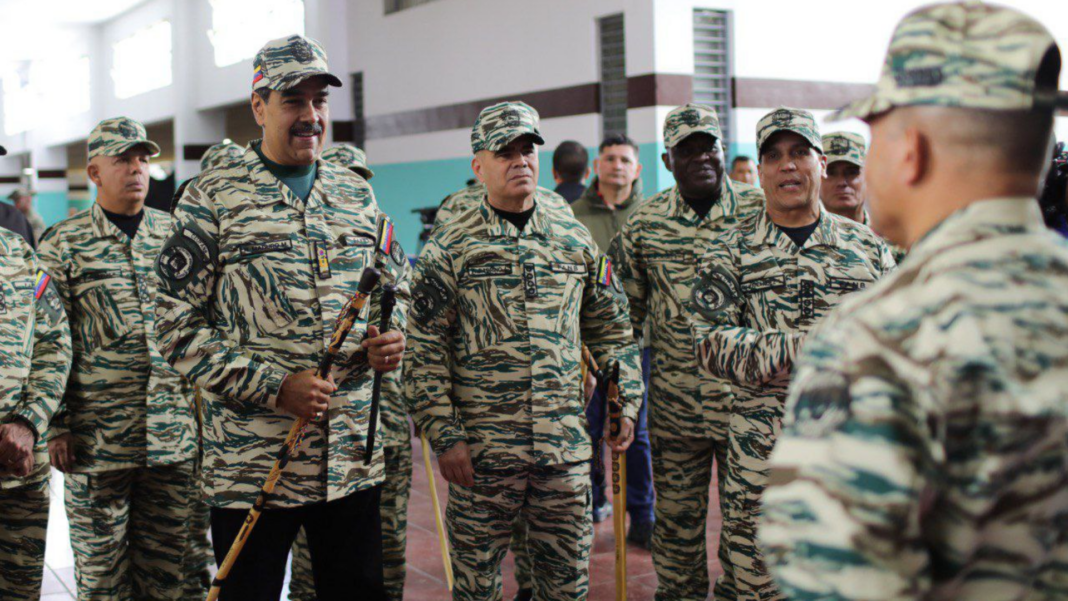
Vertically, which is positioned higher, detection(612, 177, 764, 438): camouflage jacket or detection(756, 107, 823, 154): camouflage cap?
detection(756, 107, 823, 154): camouflage cap

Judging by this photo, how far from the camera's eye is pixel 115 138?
365 centimetres

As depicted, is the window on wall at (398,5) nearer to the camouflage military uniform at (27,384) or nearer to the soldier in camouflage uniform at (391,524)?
the soldier in camouflage uniform at (391,524)

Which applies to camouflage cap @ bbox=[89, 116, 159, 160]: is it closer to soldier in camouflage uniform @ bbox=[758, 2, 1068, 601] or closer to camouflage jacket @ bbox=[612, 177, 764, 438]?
camouflage jacket @ bbox=[612, 177, 764, 438]

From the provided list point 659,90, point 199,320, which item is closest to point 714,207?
point 199,320

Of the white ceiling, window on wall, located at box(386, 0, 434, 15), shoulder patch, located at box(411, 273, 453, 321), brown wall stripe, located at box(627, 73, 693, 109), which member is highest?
the white ceiling

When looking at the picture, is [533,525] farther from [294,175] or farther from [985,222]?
[985,222]

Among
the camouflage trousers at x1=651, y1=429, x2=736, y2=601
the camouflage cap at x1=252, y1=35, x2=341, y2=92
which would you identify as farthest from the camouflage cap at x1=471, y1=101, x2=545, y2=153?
the camouflage trousers at x1=651, y1=429, x2=736, y2=601

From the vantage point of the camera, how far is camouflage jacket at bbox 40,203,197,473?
11.4 feet

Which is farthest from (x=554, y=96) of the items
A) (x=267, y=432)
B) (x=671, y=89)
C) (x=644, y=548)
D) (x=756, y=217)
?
(x=267, y=432)

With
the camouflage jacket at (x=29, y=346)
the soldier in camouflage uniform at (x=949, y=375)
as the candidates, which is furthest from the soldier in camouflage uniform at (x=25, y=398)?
the soldier in camouflage uniform at (x=949, y=375)

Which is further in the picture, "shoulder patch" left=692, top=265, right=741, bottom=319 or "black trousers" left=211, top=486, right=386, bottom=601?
"shoulder patch" left=692, top=265, right=741, bottom=319

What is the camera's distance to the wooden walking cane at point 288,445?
2.49 m

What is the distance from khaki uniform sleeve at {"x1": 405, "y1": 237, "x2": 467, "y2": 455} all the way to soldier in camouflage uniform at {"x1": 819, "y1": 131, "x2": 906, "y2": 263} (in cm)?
182

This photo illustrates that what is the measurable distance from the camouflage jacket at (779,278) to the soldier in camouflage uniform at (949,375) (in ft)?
5.21
